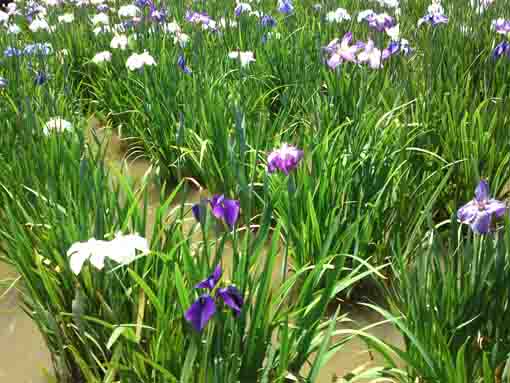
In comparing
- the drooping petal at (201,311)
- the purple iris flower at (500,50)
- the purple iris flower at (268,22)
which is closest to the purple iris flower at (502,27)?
the purple iris flower at (500,50)

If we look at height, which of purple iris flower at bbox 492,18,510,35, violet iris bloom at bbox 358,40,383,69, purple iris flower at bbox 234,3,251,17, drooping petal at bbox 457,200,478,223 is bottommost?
drooping petal at bbox 457,200,478,223

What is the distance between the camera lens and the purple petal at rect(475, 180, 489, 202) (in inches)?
52.0

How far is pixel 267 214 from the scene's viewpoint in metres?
1.41

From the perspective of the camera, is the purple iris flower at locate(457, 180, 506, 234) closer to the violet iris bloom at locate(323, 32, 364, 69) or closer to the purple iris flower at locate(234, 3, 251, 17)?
the violet iris bloom at locate(323, 32, 364, 69)

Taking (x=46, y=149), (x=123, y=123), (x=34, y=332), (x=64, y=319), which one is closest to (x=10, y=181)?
(x=46, y=149)

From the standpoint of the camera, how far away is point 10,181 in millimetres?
2201

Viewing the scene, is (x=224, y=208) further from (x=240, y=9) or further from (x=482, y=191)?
(x=240, y=9)

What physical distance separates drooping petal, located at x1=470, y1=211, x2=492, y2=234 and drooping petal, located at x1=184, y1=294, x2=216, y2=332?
662mm

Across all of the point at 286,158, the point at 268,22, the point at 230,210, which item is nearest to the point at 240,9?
the point at 268,22

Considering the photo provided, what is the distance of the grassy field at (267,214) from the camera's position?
1323 millimetres

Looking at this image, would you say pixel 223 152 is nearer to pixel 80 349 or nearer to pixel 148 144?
pixel 148 144

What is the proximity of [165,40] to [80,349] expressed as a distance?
108 inches

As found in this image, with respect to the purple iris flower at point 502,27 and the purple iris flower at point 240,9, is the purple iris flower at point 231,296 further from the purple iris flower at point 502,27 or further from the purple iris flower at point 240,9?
the purple iris flower at point 240,9

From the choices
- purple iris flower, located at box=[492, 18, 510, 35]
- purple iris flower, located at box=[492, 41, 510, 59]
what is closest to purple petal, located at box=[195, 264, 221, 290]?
purple iris flower, located at box=[492, 41, 510, 59]
